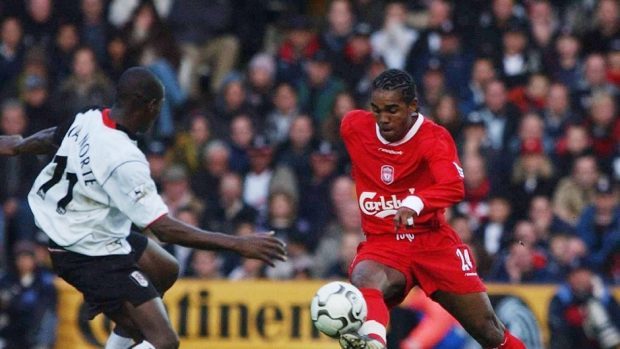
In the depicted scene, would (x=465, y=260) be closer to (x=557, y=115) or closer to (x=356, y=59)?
(x=557, y=115)

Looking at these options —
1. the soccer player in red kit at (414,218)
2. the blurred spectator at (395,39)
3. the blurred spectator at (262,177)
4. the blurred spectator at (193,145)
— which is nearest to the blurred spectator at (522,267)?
the blurred spectator at (262,177)

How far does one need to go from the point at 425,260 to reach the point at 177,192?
620cm

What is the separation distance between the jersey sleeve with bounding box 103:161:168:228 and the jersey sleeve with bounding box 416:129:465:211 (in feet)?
5.56

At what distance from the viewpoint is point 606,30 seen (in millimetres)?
18078

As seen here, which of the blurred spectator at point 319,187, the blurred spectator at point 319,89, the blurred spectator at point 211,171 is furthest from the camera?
the blurred spectator at point 319,89

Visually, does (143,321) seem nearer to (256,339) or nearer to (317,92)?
(256,339)

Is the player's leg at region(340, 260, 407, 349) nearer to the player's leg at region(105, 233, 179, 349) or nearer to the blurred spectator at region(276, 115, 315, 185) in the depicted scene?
the player's leg at region(105, 233, 179, 349)

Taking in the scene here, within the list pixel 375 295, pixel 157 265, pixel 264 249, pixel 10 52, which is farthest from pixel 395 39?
pixel 264 249

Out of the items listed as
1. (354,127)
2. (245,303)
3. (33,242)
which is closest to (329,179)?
(245,303)

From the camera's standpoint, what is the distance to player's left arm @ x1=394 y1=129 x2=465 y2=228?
9.77 metres

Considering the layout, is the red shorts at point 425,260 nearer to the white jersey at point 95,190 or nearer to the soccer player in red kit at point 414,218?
the soccer player in red kit at point 414,218

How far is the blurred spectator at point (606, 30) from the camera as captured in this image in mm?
18016

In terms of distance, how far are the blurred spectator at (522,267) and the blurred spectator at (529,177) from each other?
856 mm

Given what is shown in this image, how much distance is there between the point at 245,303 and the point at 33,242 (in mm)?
2460
